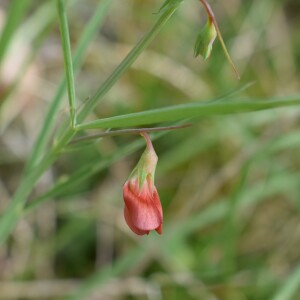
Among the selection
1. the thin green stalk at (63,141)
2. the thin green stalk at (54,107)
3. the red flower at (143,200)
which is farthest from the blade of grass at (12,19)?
the red flower at (143,200)

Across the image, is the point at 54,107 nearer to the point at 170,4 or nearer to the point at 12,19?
the point at 12,19

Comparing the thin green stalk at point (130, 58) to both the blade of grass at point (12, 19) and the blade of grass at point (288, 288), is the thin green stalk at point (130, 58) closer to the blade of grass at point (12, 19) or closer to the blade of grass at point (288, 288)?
the blade of grass at point (12, 19)

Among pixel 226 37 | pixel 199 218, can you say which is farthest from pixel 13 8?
pixel 226 37

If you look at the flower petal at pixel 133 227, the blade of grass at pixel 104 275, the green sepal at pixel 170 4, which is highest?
the blade of grass at pixel 104 275

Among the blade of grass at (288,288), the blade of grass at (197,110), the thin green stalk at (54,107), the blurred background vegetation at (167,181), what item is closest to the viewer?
the blade of grass at (197,110)

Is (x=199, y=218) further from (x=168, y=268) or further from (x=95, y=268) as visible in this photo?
(x=95, y=268)

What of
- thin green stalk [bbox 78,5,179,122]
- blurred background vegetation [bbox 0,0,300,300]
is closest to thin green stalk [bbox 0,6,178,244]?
thin green stalk [bbox 78,5,179,122]
